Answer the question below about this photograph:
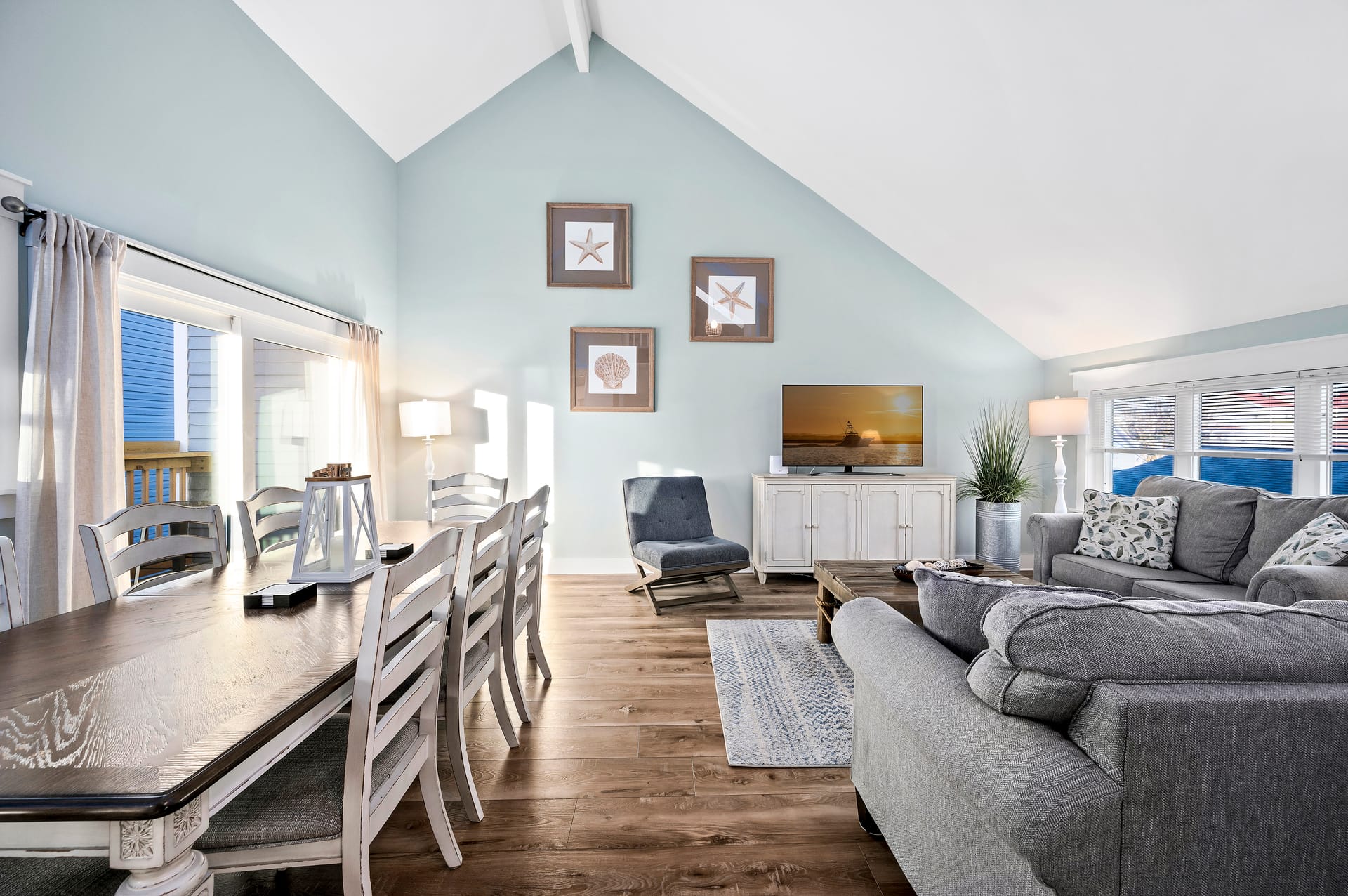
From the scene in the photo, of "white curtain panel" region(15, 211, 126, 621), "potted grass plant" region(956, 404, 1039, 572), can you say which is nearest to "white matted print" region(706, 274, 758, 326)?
"potted grass plant" region(956, 404, 1039, 572)

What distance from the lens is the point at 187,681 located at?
114cm

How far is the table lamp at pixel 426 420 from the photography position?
4.35m

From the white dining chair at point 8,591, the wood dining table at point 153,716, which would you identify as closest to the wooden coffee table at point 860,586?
the wood dining table at point 153,716

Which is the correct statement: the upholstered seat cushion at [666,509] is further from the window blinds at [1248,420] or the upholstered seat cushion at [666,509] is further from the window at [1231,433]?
the window blinds at [1248,420]

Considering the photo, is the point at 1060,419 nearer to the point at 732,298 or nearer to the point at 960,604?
the point at 732,298

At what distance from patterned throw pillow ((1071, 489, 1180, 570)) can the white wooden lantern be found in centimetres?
362

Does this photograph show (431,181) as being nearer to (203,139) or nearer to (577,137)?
(577,137)

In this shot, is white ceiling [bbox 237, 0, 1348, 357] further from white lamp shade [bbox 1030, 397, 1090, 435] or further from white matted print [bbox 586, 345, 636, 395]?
white matted print [bbox 586, 345, 636, 395]

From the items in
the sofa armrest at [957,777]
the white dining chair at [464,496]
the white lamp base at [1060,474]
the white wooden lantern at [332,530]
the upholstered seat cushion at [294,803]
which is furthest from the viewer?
the white lamp base at [1060,474]

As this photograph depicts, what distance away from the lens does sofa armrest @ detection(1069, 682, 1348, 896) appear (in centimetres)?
97

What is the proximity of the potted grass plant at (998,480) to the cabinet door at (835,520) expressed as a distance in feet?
3.03

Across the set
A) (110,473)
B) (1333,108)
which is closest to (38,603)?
(110,473)

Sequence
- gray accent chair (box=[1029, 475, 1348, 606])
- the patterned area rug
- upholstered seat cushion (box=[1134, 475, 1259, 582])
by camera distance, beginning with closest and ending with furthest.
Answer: the patterned area rug → gray accent chair (box=[1029, 475, 1348, 606]) → upholstered seat cushion (box=[1134, 475, 1259, 582])

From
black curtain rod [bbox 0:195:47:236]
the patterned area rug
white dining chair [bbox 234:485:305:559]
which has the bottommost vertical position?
the patterned area rug
